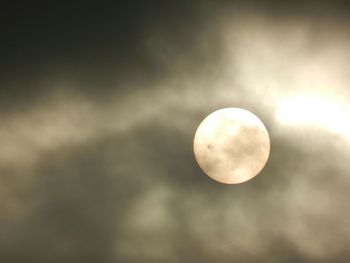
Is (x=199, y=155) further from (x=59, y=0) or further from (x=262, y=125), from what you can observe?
(x=59, y=0)

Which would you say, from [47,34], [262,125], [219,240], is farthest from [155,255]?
[47,34]

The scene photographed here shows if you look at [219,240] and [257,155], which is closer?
[257,155]

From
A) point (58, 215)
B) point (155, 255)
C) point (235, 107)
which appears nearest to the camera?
point (235, 107)

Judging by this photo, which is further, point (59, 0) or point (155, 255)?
point (155, 255)

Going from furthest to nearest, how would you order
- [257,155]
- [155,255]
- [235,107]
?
1. [155,255]
2. [235,107]
3. [257,155]

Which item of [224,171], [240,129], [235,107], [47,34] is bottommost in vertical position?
[224,171]

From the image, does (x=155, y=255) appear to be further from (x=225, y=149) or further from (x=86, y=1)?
(x=86, y=1)

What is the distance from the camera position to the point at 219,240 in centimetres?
2016

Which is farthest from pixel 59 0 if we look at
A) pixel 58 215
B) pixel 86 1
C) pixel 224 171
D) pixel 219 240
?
pixel 219 240

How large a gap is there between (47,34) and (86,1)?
1.85 m

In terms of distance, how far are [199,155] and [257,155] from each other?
1.95 metres

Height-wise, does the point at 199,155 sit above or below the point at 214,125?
below

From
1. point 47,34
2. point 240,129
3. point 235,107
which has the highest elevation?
point 47,34

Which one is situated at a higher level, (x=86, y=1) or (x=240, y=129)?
(x=86, y=1)
